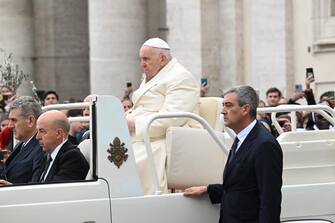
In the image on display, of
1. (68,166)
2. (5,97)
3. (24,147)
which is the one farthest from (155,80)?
(5,97)

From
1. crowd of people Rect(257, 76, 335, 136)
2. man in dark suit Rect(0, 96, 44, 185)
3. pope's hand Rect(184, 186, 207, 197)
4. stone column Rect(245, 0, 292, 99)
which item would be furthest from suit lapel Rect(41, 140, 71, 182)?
stone column Rect(245, 0, 292, 99)

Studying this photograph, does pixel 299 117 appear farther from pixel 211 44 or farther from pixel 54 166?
pixel 54 166

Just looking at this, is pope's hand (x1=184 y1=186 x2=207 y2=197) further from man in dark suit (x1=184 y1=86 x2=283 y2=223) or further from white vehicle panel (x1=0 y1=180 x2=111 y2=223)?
white vehicle panel (x1=0 y1=180 x2=111 y2=223)

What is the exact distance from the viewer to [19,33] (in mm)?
24000

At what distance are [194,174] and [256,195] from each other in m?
0.73

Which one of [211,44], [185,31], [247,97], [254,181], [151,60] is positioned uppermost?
[185,31]

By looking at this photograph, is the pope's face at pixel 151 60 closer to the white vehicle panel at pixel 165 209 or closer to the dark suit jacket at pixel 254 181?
the white vehicle panel at pixel 165 209

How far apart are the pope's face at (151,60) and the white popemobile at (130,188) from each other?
581 millimetres

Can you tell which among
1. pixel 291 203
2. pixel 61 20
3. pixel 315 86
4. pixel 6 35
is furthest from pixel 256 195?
pixel 61 20

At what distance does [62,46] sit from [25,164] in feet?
60.7

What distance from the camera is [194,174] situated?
7082 mm

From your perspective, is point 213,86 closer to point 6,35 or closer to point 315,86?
point 315,86

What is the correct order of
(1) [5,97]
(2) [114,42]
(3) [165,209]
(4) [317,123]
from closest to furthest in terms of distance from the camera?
(3) [165,209] → (4) [317,123] → (1) [5,97] → (2) [114,42]

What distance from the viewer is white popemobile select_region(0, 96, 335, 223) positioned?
6.45 m
